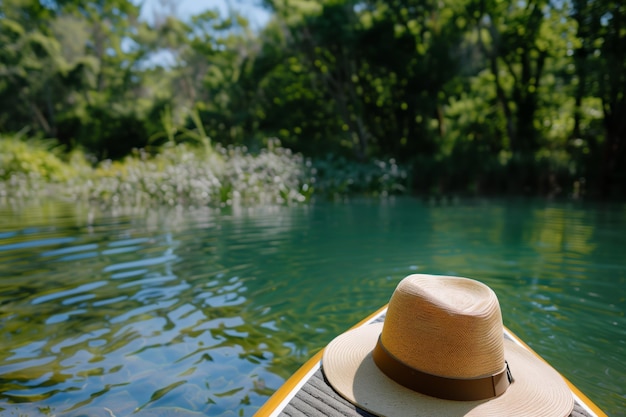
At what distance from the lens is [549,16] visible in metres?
16.3

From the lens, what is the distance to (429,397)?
1410 millimetres

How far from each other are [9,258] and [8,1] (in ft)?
92.4

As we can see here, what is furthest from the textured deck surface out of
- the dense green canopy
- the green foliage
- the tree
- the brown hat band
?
the tree

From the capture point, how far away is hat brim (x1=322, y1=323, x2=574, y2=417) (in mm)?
1346

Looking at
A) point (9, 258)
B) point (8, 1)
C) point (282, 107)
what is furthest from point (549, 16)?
point (8, 1)

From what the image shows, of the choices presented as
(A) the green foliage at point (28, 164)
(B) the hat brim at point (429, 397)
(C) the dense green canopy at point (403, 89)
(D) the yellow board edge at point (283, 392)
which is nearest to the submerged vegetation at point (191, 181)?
(A) the green foliage at point (28, 164)

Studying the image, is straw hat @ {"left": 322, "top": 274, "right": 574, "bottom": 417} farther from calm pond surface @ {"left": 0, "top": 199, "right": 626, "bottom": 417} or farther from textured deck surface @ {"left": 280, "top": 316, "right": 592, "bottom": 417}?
calm pond surface @ {"left": 0, "top": 199, "right": 626, "bottom": 417}

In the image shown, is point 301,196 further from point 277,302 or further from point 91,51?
point 91,51

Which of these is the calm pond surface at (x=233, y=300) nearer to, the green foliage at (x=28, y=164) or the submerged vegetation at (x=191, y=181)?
the submerged vegetation at (x=191, y=181)

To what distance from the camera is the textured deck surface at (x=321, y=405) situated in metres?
1.40

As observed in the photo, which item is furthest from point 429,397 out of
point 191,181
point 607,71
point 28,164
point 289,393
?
point 28,164

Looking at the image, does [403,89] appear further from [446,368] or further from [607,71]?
[446,368]

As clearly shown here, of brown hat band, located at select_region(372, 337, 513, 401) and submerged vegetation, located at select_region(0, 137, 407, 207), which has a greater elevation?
submerged vegetation, located at select_region(0, 137, 407, 207)

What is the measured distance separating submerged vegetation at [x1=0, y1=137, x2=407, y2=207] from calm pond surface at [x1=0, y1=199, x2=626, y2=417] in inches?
137
